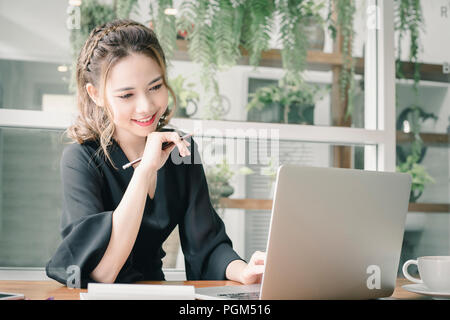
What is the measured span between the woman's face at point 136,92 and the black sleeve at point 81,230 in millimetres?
208

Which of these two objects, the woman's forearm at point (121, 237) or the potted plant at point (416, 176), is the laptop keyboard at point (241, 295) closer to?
the woman's forearm at point (121, 237)

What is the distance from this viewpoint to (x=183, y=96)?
6.86 ft

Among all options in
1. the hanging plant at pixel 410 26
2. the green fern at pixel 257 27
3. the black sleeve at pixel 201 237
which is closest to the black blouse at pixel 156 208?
the black sleeve at pixel 201 237

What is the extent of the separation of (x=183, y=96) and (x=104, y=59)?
0.76 meters

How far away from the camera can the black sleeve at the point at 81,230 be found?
1.06 m

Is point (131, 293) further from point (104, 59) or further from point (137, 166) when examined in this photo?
point (104, 59)

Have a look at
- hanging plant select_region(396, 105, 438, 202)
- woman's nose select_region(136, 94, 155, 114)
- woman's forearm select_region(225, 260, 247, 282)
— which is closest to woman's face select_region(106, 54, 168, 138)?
woman's nose select_region(136, 94, 155, 114)

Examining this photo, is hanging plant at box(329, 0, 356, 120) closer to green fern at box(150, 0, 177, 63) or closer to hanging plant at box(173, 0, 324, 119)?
hanging plant at box(173, 0, 324, 119)

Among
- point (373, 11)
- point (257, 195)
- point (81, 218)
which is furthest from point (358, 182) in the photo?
point (373, 11)

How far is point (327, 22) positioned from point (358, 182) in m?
1.59

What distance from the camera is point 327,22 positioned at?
224 centimetres

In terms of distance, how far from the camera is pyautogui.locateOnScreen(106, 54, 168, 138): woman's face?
133cm
